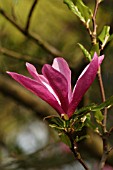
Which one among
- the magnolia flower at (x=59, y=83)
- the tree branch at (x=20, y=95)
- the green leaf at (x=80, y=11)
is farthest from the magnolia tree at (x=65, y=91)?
the tree branch at (x=20, y=95)

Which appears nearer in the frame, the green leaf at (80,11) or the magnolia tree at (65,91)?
the magnolia tree at (65,91)

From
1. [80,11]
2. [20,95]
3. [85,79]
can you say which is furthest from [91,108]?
[20,95]

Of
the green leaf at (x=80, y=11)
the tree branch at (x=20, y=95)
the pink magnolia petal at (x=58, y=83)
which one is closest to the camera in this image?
the pink magnolia petal at (x=58, y=83)

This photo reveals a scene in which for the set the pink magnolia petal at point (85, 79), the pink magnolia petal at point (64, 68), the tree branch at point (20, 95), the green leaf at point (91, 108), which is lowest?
the tree branch at point (20, 95)

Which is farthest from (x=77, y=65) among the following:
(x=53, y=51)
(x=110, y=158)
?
(x=110, y=158)

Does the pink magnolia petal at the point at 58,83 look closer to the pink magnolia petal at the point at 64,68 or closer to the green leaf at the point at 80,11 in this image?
the pink magnolia petal at the point at 64,68

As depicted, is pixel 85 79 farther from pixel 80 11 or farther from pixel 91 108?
pixel 80 11
